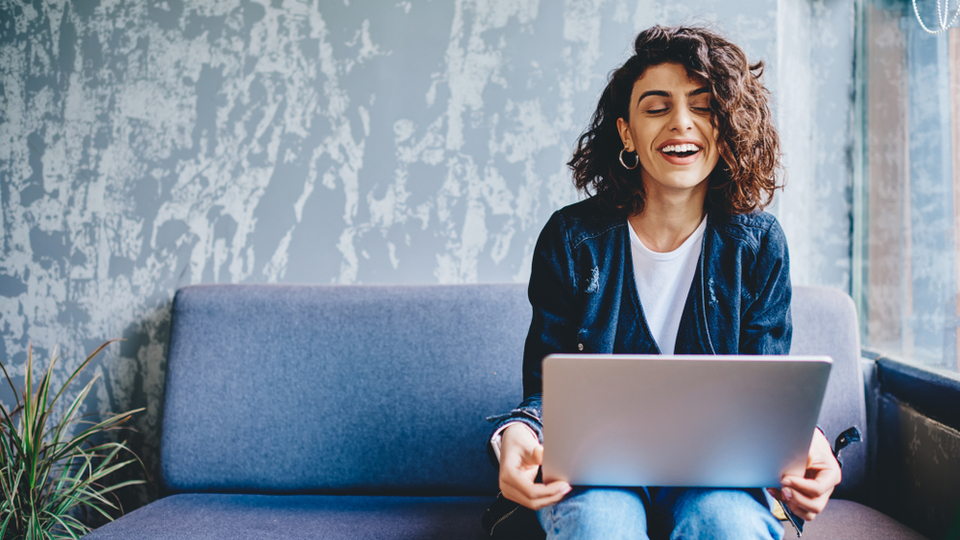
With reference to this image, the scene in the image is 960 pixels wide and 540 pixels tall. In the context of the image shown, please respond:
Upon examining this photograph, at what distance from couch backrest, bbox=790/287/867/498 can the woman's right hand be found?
822 mm

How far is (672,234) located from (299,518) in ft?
3.22

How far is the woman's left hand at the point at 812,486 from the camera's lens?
0.77m

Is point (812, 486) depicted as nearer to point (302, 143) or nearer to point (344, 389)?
point (344, 389)

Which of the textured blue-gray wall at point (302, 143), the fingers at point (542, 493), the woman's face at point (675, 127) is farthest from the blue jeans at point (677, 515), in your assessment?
the textured blue-gray wall at point (302, 143)

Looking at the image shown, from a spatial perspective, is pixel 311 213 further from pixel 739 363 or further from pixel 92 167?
pixel 739 363

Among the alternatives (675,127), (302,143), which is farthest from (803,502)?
(302,143)

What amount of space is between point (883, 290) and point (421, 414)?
1274 millimetres

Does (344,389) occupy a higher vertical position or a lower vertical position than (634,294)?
lower

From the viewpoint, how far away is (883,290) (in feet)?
5.03

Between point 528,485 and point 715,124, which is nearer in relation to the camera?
point 528,485

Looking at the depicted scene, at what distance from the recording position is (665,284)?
1.06 m

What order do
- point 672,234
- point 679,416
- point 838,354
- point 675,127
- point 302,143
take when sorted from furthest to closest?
point 302,143
point 838,354
point 672,234
point 675,127
point 679,416

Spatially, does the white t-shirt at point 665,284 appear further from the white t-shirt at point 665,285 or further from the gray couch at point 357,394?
the gray couch at point 357,394

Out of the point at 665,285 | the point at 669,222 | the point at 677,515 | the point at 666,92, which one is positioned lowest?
the point at 677,515
